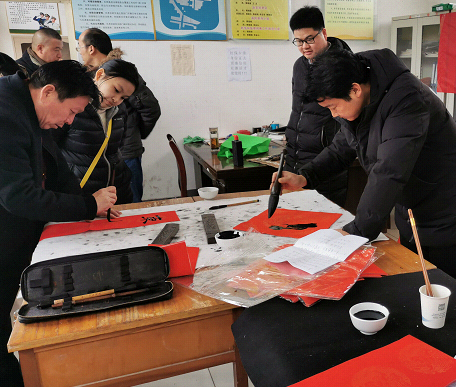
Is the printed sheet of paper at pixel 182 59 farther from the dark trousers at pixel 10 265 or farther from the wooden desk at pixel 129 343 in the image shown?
the wooden desk at pixel 129 343

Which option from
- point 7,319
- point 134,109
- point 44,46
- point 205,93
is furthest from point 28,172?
point 205,93

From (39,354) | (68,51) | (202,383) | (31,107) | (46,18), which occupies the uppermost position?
(46,18)

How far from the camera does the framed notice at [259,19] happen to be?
4152 mm

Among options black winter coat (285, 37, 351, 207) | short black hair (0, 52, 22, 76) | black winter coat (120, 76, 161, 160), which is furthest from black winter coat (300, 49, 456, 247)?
black winter coat (120, 76, 161, 160)

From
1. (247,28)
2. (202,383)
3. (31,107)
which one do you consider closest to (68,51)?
(247,28)

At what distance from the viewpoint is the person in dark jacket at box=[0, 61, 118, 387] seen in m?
1.24

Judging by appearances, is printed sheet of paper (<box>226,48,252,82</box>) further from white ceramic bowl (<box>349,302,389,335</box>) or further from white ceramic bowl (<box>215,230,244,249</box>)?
white ceramic bowl (<box>349,302,389,335</box>)

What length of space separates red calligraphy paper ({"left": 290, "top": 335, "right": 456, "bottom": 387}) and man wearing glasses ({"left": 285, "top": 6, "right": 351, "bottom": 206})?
1725 millimetres

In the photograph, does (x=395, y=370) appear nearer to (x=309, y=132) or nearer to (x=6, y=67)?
(x=309, y=132)

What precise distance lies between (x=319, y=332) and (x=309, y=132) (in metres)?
1.78

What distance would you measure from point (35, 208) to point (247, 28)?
3.57m

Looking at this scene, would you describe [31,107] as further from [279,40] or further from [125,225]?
[279,40]

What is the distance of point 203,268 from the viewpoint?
112 cm

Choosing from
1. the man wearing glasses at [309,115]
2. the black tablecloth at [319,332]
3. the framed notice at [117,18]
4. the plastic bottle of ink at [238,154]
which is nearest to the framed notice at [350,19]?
the framed notice at [117,18]
